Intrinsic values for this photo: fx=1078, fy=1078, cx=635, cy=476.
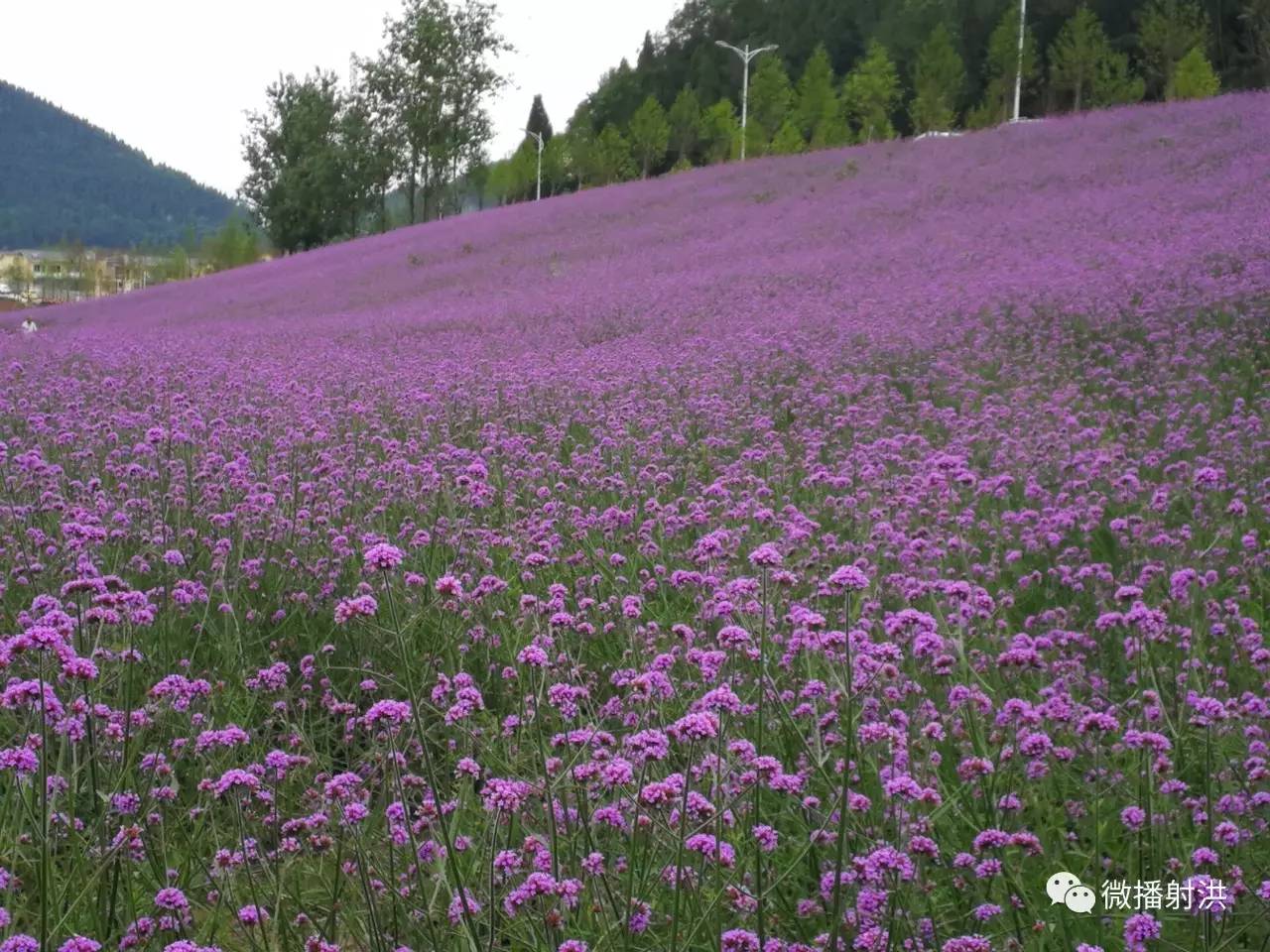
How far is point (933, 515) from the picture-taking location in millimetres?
4832

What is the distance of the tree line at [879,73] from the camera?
1770 inches

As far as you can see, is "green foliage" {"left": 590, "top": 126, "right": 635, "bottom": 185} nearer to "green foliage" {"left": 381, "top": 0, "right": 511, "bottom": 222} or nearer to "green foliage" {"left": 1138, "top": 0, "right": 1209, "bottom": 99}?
"green foliage" {"left": 381, "top": 0, "right": 511, "bottom": 222}

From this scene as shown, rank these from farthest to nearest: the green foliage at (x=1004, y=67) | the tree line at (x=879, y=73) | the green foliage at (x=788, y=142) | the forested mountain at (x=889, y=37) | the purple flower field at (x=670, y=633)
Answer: the forested mountain at (x=889, y=37)
the green foliage at (x=788, y=142)
the green foliage at (x=1004, y=67)
the tree line at (x=879, y=73)
the purple flower field at (x=670, y=633)

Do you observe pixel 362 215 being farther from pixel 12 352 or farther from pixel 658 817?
pixel 658 817

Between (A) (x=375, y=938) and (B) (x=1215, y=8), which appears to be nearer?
(A) (x=375, y=938)

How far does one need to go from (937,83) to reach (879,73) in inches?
162

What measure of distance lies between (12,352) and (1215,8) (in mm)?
56208

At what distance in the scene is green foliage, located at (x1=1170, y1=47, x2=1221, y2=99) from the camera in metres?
40.0

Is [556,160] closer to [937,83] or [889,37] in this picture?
[889,37]

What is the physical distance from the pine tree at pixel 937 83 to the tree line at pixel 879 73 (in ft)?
0.28

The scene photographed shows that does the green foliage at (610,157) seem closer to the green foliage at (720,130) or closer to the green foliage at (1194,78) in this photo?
the green foliage at (720,130)

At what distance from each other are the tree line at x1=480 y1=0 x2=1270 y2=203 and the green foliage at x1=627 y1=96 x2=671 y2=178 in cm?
11

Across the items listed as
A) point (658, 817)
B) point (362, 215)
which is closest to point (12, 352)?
point (658, 817)

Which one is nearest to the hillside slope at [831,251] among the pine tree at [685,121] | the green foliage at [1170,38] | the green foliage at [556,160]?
the green foliage at [1170,38]
